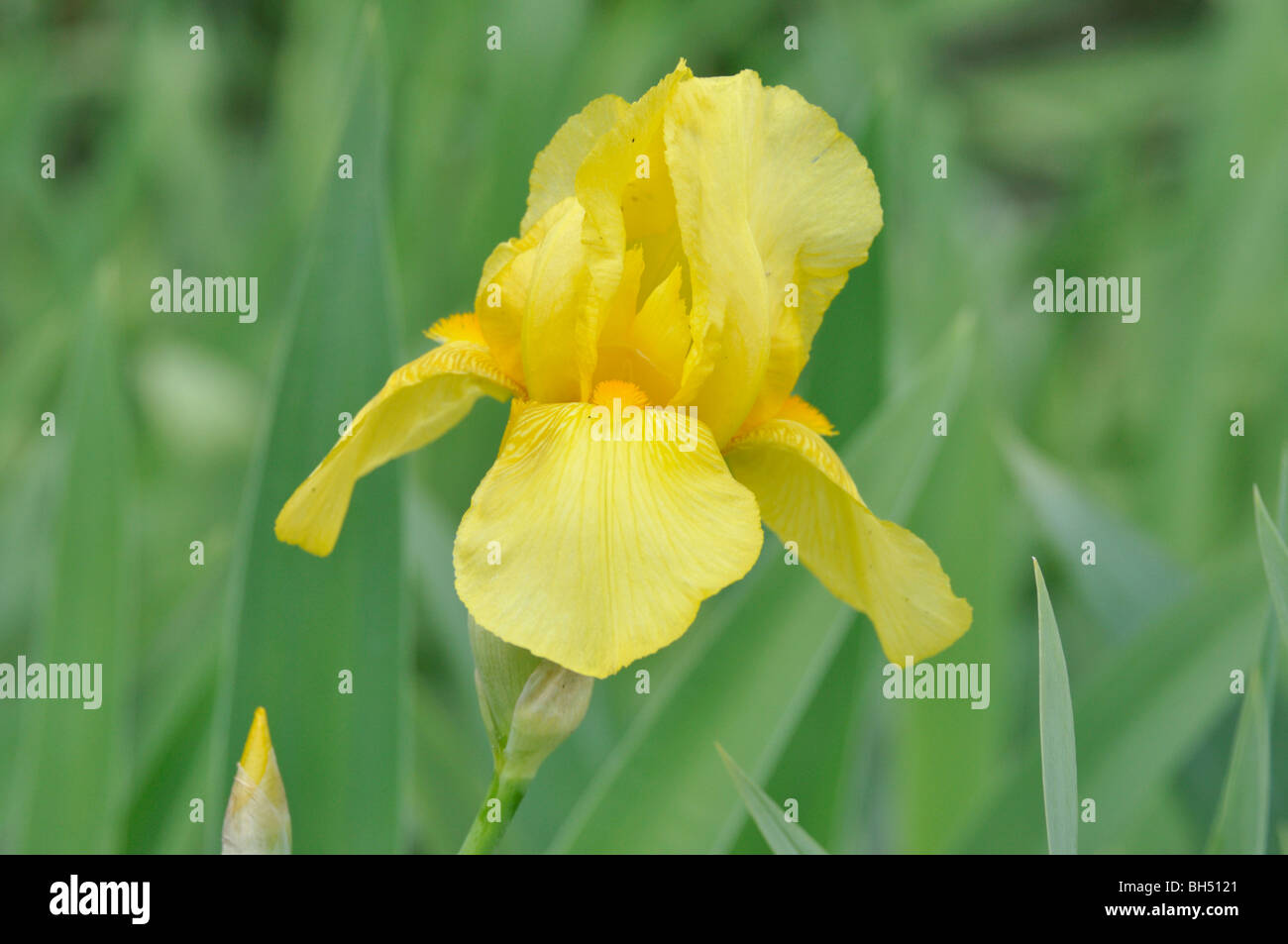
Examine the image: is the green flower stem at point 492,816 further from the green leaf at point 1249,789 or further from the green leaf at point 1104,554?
the green leaf at point 1104,554

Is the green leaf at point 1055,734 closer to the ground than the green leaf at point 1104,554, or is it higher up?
closer to the ground

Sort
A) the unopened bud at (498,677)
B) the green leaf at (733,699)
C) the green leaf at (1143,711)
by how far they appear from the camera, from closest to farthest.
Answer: the unopened bud at (498,677)
the green leaf at (733,699)
the green leaf at (1143,711)

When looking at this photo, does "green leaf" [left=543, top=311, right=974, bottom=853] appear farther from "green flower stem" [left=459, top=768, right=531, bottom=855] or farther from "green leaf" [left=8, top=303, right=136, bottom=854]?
"green leaf" [left=8, top=303, right=136, bottom=854]

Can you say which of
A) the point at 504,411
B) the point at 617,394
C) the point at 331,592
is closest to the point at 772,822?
the point at 617,394

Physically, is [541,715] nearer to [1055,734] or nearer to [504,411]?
[1055,734]

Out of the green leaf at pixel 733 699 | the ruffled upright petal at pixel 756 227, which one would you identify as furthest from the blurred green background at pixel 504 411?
the ruffled upright petal at pixel 756 227

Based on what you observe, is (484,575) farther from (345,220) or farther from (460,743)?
(460,743)
